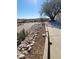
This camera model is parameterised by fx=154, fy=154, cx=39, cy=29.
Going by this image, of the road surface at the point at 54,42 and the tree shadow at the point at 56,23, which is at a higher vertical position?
the tree shadow at the point at 56,23

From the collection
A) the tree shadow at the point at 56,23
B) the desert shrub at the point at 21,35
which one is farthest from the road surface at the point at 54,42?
the desert shrub at the point at 21,35

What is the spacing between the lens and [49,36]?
159 centimetres

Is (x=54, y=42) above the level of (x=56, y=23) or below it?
below

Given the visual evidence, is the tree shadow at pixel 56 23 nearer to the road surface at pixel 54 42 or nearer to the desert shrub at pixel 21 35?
the road surface at pixel 54 42

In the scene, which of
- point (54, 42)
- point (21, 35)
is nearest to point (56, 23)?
point (54, 42)

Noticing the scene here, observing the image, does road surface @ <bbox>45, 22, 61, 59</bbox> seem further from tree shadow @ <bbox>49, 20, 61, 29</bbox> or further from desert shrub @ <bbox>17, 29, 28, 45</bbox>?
desert shrub @ <bbox>17, 29, 28, 45</bbox>

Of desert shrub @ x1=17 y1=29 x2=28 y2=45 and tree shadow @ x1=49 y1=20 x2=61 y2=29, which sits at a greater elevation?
tree shadow @ x1=49 y1=20 x2=61 y2=29

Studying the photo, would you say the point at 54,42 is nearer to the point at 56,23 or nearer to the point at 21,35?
the point at 56,23

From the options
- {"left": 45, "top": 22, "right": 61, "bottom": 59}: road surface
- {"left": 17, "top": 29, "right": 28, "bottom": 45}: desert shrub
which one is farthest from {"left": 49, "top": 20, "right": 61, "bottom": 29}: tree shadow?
{"left": 17, "top": 29, "right": 28, "bottom": 45}: desert shrub
